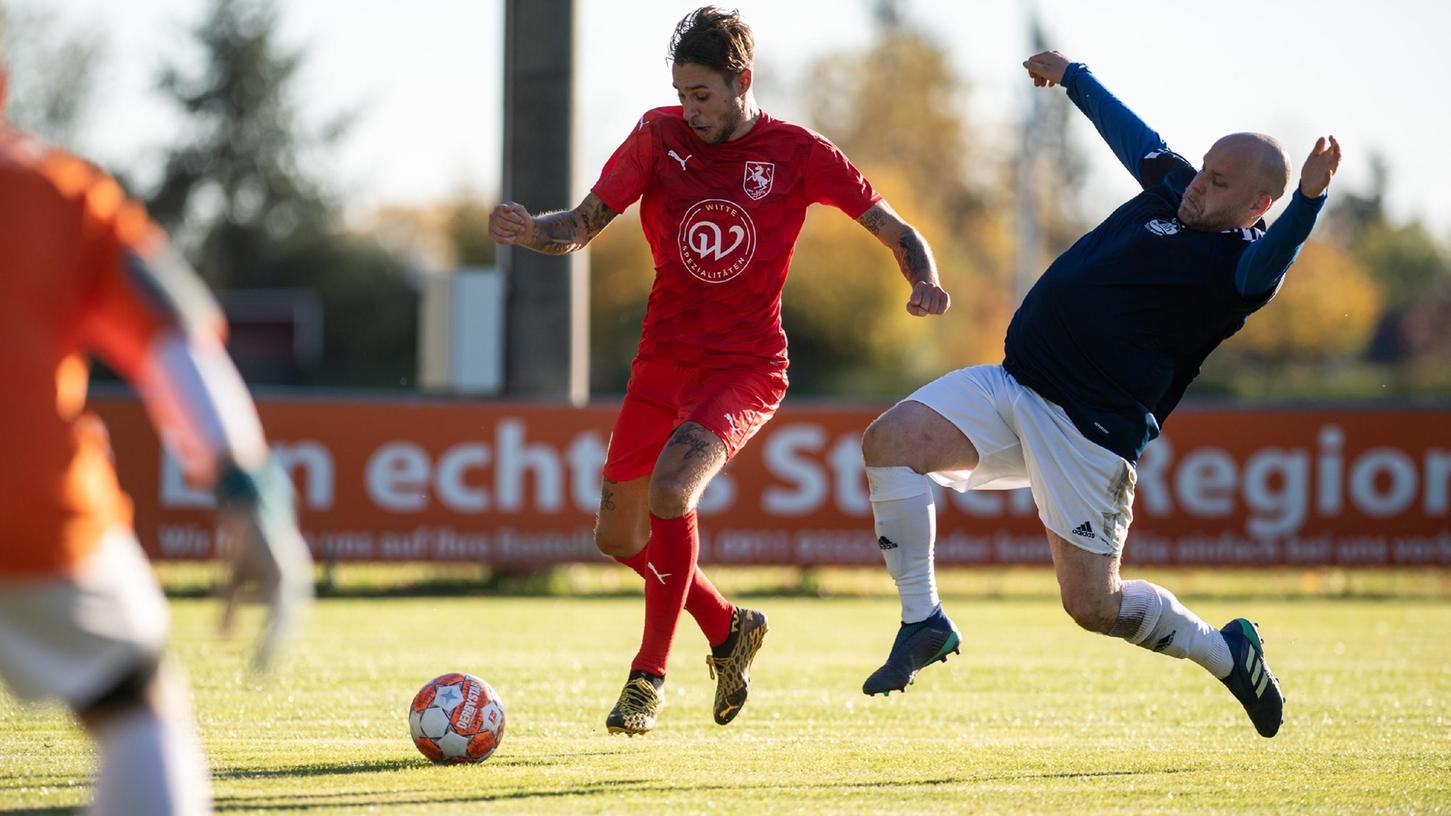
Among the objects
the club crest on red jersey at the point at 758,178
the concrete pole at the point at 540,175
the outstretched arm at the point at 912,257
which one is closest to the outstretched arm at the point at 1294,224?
the outstretched arm at the point at 912,257

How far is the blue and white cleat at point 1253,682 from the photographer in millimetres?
6617

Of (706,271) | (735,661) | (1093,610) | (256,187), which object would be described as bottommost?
(735,661)

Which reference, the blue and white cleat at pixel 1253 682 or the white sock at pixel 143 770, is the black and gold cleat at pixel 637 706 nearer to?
the blue and white cleat at pixel 1253 682

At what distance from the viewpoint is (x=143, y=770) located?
3.19 metres

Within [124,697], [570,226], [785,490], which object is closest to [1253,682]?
[570,226]

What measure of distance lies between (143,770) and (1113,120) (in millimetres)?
4942

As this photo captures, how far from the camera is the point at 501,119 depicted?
17.2 meters

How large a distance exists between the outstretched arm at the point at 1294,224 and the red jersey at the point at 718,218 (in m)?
1.62

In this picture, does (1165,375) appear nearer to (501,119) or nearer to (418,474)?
(418,474)

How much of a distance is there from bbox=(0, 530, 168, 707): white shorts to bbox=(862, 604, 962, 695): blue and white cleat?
3289 mm

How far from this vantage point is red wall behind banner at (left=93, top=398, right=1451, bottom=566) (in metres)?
15.5

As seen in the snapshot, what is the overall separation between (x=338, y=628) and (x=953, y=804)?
7.54 meters

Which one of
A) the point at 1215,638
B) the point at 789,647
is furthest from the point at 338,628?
the point at 1215,638

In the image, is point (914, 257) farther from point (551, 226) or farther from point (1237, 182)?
point (551, 226)
